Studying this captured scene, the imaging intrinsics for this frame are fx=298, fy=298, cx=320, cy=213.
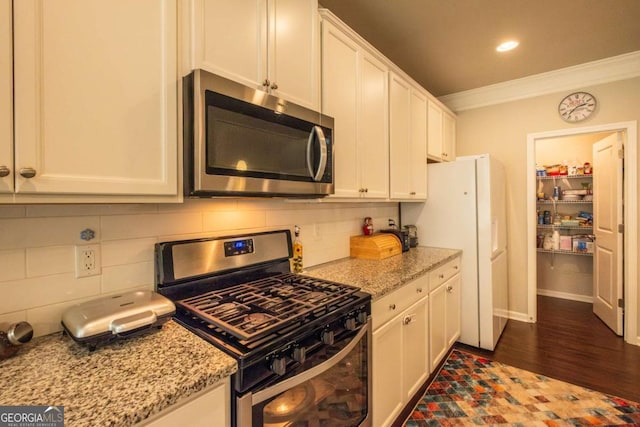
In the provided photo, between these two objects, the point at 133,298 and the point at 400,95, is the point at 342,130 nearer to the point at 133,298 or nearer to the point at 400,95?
the point at 400,95

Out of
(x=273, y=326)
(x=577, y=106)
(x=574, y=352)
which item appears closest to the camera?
(x=273, y=326)

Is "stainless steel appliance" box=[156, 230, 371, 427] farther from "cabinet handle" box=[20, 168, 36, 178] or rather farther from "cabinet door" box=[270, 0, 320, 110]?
"cabinet door" box=[270, 0, 320, 110]

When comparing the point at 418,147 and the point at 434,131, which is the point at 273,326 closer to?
the point at 418,147

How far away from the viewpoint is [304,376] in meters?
1.00

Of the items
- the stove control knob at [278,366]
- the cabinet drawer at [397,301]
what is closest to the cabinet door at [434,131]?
the cabinet drawer at [397,301]

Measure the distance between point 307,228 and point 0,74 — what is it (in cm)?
149

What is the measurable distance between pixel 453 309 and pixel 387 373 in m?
1.22

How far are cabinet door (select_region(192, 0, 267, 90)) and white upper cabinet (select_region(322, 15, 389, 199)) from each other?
45 centimetres

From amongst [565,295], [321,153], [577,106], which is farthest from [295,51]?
[565,295]

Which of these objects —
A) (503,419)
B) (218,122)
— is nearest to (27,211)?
(218,122)

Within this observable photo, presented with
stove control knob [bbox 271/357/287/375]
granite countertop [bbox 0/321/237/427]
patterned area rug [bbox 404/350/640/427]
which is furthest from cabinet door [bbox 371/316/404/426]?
granite countertop [bbox 0/321/237/427]

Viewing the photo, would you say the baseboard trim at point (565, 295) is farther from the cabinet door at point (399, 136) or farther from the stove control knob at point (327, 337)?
the stove control knob at point (327, 337)

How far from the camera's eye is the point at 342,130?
1776 millimetres

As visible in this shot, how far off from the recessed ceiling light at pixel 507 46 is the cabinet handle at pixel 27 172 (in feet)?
9.97
